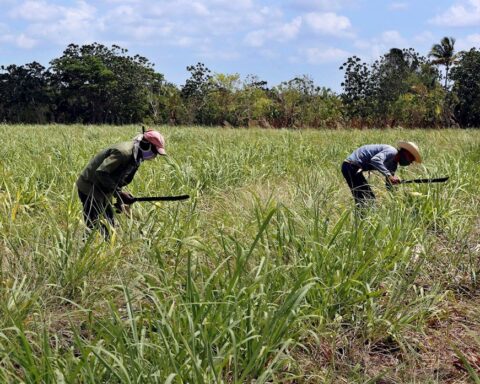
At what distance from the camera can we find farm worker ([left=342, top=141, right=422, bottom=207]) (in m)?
5.59

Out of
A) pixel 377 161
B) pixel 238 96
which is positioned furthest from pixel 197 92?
pixel 377 161

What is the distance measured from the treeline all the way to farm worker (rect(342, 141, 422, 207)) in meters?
15.2

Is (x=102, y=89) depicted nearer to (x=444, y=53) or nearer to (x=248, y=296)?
(x=444, y=53)

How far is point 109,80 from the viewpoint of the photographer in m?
42.2

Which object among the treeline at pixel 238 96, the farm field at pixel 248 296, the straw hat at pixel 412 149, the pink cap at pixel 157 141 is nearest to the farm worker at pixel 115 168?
the pink cap at pixel 157 141

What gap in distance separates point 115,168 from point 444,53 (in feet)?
116

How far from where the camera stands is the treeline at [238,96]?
29344 mm

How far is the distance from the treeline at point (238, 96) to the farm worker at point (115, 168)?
1692 centimetres

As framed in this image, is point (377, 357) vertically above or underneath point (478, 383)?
underneath

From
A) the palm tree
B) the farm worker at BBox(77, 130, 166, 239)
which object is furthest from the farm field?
the palm tree

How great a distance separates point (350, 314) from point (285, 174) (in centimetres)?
486

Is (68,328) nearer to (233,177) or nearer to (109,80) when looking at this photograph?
(233,177)

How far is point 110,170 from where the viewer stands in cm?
462

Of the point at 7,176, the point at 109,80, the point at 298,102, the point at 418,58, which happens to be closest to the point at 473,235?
the point at 7,176
